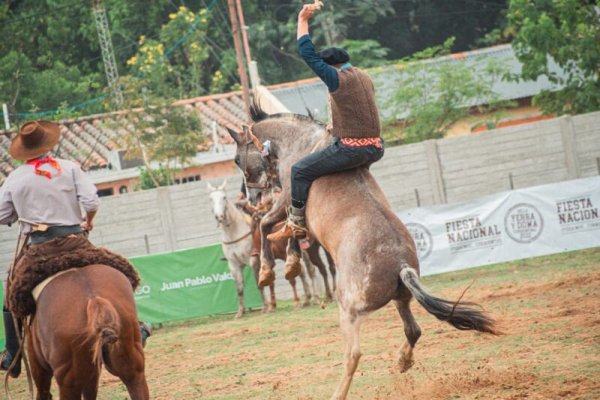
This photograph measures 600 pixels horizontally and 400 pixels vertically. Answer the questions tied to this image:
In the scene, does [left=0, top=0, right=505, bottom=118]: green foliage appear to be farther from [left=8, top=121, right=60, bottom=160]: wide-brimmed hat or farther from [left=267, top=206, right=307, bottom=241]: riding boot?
[left=8, top=121, right=60, bottom=160]: wide-brimmed hat

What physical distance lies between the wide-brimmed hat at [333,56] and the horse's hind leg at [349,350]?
216 cm

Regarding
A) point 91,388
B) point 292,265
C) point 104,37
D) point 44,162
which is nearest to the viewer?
point 91,388

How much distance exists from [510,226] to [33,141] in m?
11.9

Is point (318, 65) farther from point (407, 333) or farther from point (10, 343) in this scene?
point (10, 343)

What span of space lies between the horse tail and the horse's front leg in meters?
1.78

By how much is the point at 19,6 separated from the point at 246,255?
26772 mm

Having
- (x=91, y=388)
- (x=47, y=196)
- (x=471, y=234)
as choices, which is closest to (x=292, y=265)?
(x=91, y=388)

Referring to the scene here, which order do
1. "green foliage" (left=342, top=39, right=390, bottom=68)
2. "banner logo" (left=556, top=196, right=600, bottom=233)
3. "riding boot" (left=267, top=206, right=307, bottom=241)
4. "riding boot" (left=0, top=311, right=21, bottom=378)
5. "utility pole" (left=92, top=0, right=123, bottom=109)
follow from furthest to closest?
1. "green foliage" (left=342, top=39, right=390, bottom=68)
2. "utility pole" (left=92, top=0, right=123, bottom=109)
3. "banner logo" (left=556, top=196, right=600, bottom=233)
4. "riding boot" (left=267, top=206, right=307, bottom=241)
5. "riding boot" (left=0, top=311, right=21, bottom=378)

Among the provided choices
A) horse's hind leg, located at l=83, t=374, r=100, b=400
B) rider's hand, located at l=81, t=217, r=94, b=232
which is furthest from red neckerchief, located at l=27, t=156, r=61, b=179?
horse's hind leg, located at l=83, t=374, r=100, b=400

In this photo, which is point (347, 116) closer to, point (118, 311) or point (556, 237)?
point (118, 311)

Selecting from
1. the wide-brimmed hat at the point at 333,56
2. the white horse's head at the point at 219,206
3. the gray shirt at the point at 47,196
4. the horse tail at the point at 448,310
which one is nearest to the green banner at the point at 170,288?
the white horse's head at the point at 219,206

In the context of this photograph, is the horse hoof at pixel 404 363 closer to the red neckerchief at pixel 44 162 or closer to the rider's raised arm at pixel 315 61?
the rider's raised arm at pixel 315 61

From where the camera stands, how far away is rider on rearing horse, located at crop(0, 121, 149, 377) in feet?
23.1

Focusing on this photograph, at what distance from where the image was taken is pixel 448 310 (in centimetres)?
675
